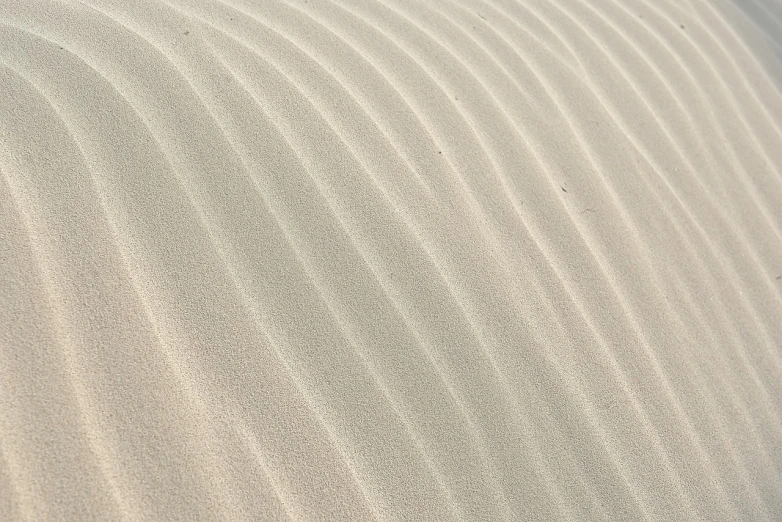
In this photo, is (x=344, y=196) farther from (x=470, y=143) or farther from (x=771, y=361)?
(x=771, y=361)

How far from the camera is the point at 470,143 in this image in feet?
6.18

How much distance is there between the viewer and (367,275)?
156 centimetres

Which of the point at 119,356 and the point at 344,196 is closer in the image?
the point at 119,356

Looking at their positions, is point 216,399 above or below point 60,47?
below

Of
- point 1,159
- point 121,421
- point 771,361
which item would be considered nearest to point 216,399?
point 121,421

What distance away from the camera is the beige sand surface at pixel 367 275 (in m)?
1.28

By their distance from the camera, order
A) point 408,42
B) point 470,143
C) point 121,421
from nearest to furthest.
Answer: point 121,421
point 470,143
point 408,42

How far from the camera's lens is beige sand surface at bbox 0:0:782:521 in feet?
4.19

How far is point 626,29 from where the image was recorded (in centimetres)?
245

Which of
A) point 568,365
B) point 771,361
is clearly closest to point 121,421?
point 568,365

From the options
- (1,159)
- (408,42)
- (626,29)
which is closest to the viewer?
(1,159)

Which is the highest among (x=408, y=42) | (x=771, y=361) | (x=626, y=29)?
(x=408, y=42)

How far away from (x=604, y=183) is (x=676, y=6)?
3.79 ft

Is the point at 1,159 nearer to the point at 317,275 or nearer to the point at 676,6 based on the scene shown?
the point at 317,275
